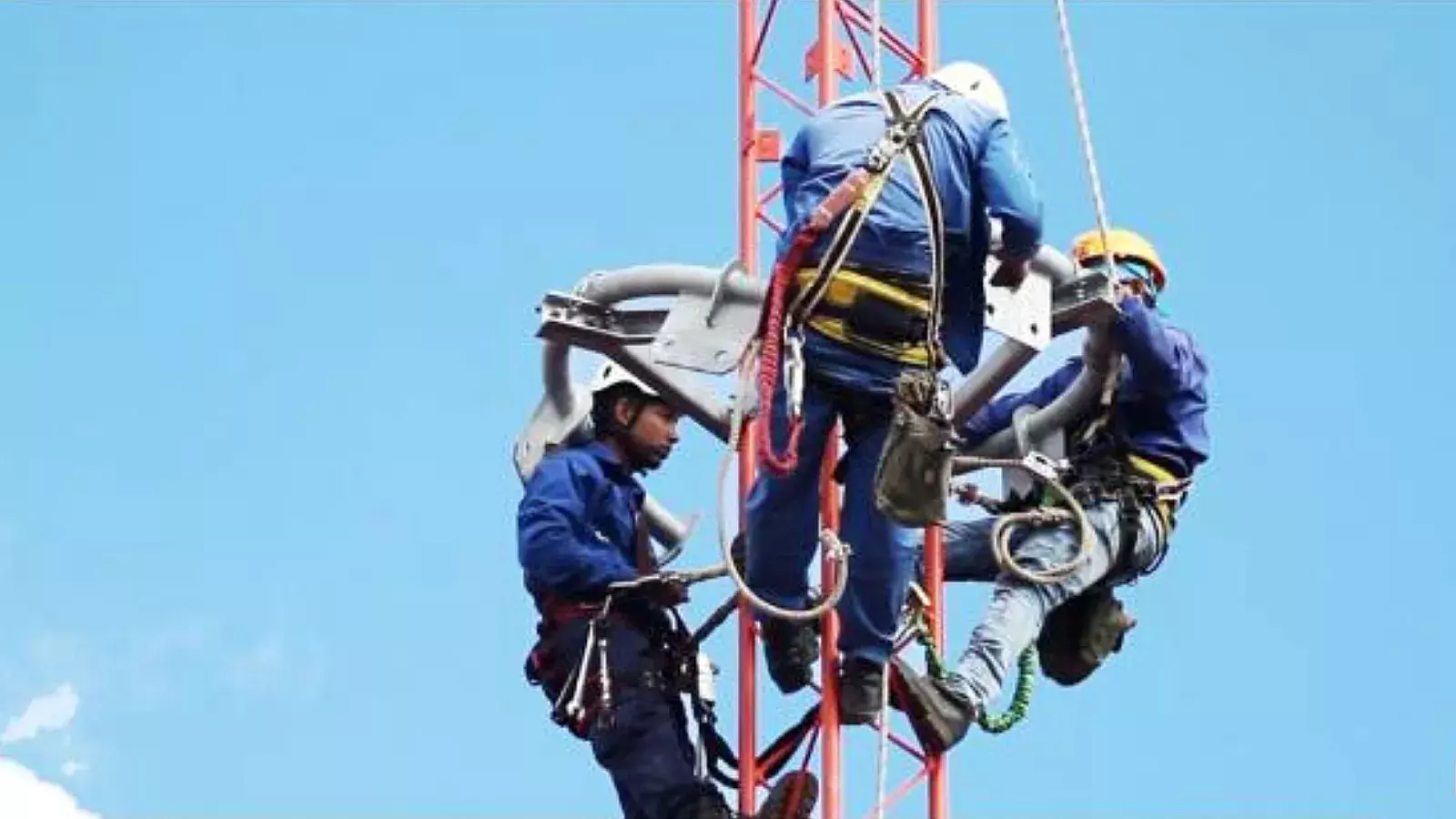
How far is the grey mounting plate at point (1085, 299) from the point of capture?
37.1 feet

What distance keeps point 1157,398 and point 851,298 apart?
267cm

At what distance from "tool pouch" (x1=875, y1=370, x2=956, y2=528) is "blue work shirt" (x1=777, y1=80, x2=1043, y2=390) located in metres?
0.30

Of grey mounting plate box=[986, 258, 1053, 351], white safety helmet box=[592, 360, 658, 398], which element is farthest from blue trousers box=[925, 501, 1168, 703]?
white safety helmet box=[592, 360, 658, 398]

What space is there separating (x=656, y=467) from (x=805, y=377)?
5.12 ft

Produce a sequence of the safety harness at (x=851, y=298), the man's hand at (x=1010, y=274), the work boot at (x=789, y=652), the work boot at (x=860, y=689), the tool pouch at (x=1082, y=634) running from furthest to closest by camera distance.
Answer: the tool pouch at (x=1082, y=634)
the work boot at (x=789, y=652)
the work boot at (x=860, y=689)
the man's hand at (x=1010, y=274)
the safety harness at (x=851, y=298)

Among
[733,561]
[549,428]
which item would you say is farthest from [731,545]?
[549,428]

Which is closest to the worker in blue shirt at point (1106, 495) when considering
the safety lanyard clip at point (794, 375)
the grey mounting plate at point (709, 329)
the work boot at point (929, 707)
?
the work boot at point (929, 707)

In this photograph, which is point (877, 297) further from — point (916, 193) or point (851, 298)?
point (916, 193)

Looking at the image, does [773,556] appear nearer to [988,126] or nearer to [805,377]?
[805,377]

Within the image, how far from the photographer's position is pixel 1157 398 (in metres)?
12.6

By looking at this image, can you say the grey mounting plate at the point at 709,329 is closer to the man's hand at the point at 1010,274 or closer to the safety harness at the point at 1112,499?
the man's hand at the point at 1010,274

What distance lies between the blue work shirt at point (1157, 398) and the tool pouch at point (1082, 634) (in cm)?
63

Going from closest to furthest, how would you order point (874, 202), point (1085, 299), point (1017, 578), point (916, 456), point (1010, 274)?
point (916, 456), point (874, 202), point (1010, 274), point (1085, 299), point (1017, 578)

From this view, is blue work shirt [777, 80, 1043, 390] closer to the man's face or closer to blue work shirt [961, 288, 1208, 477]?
the man's face
